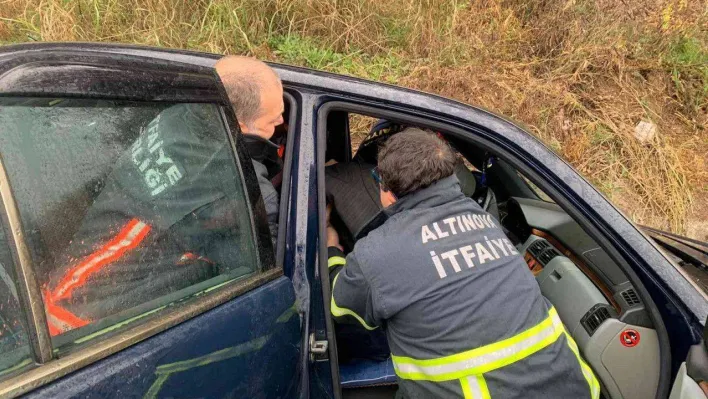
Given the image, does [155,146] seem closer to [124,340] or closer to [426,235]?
[124,340]

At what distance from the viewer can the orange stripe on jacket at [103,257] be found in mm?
942

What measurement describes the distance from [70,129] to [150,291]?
36 centimetres

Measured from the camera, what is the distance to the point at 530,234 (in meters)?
2.56

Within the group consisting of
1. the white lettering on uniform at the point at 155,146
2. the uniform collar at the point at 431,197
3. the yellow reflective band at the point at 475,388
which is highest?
the white lettering on uniform at the point at 155,146

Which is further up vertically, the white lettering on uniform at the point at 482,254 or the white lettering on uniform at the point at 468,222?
the white lettering on uniform at the point at 468,222

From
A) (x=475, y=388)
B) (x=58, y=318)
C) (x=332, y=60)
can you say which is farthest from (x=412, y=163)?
(x=332, y=60)

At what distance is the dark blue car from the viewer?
89cm

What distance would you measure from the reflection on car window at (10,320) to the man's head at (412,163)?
1122 mm

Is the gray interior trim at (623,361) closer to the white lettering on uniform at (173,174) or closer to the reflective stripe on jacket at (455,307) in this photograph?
the reflective stripe on jacket at (455,307)

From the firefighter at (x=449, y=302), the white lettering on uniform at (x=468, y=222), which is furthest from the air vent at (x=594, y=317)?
the white lettering on uniform at (x=468, y=222)

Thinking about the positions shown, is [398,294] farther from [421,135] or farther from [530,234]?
[530,234]

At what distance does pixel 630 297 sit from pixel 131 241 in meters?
1.73

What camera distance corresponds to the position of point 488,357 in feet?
5.00

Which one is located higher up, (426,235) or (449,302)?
(426,235)
